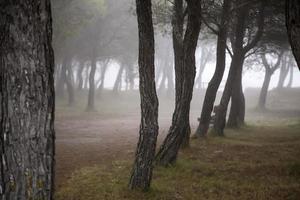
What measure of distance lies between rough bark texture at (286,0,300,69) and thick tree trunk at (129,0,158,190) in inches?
111

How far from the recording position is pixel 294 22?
551 cm

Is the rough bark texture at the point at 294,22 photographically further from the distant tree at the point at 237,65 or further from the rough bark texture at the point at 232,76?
the rough bark texture at the point at 232,76

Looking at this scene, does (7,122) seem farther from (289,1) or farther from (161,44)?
(161,44)

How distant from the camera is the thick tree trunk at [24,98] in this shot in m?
3.29

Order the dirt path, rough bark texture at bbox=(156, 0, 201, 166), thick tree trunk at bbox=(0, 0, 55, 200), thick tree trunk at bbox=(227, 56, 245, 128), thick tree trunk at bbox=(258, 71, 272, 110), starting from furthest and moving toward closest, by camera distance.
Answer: thick tree trunk at bbox=(258, 71, 272, 110), thick tree trunk at bbox=(227, 56, 245, 128), the dirt path, rough bark texture at bbox=(156, 0, 201, 166), thick tree trunk at bbox=(0, 0, 55, 200)

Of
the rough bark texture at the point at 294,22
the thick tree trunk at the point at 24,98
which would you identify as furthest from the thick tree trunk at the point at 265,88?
the thick tree trunk at the point at 24,98

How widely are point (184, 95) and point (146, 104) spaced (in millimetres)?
3000

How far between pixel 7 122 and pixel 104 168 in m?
7.22

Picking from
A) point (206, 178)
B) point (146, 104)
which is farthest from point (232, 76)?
point (146, 104)

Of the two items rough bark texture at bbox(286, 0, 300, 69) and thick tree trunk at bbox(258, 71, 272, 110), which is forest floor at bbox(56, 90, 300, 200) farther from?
thick tree trunk at bbox(258, 71, 272, 110)

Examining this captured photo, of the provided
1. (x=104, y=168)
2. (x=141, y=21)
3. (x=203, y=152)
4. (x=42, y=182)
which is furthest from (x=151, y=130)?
(x=203, y=152)

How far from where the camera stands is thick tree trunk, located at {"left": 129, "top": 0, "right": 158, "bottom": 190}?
294 inches

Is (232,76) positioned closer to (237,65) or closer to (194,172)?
(237,65)

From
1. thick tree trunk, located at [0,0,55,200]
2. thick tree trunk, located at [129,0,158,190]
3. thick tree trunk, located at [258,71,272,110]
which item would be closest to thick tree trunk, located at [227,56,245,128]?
thick tree trunk, located at [258,71,272,110]
